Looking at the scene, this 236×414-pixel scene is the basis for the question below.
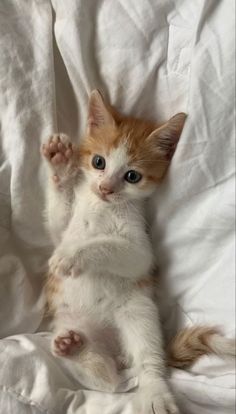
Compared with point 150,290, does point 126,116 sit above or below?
above

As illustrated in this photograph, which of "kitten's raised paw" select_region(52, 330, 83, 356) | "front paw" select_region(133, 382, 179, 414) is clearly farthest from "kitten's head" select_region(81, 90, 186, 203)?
"front paw" select_region(133, 382, 179, 414)

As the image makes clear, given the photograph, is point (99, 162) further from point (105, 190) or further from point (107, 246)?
point (107, 246)

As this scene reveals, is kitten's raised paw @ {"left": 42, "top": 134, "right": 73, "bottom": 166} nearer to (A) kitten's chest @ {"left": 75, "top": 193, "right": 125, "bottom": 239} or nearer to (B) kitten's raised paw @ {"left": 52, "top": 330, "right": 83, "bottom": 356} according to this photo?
(A) kitten's chest @ {"left": 75, "top": 193, "right": 125, "bottom": 239}

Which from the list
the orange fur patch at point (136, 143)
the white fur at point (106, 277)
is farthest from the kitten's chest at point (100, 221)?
the orange fur patch at point (136, 143)

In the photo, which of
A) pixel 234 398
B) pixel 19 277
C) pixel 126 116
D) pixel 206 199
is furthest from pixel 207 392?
pixel 126 116

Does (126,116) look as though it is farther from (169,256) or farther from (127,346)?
(127,346)

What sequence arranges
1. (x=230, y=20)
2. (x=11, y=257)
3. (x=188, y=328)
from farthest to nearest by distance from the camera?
(x=11, y=257)
(x=188, y=328)
(x=230, y=20)

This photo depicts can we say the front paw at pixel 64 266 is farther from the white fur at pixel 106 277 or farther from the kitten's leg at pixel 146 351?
the kitten's leg at pixel 146 351
